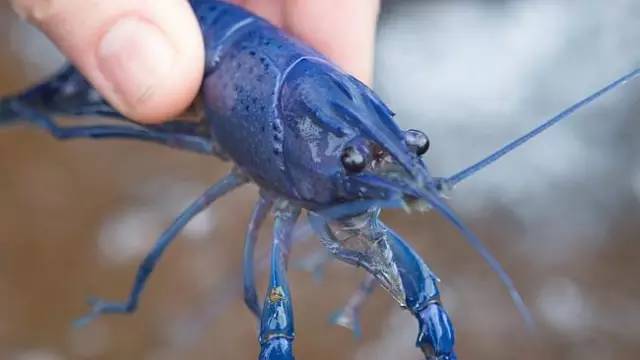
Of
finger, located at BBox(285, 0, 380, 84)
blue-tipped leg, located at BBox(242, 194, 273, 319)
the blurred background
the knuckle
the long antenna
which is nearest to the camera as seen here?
the long antenna

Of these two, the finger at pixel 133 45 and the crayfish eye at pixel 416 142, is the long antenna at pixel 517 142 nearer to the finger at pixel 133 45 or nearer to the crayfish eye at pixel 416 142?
the crayfish eye at pixel 416 142

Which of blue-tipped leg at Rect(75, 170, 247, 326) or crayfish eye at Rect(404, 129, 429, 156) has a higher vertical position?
crayfish eye at Rect(404, 129, 429, 156)

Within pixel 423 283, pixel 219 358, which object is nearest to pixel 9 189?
pixel 219 358

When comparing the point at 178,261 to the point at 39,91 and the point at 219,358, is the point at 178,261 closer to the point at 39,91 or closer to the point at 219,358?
the point at 219,358

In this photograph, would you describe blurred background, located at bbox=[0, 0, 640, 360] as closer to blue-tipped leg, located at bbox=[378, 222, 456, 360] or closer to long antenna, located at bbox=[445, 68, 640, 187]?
blue-tipped leg, located at bbox=[378, 222, 456, 360]

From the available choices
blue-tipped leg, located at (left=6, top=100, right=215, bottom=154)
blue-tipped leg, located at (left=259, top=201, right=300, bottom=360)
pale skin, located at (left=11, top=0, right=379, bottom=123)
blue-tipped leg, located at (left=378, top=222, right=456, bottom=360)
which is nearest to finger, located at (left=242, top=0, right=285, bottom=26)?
blue-tipped leg, located at (left=6, top=100, right=215, bottom=154)

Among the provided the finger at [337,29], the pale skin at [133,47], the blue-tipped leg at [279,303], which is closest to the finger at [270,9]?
the finger at [337,29]
